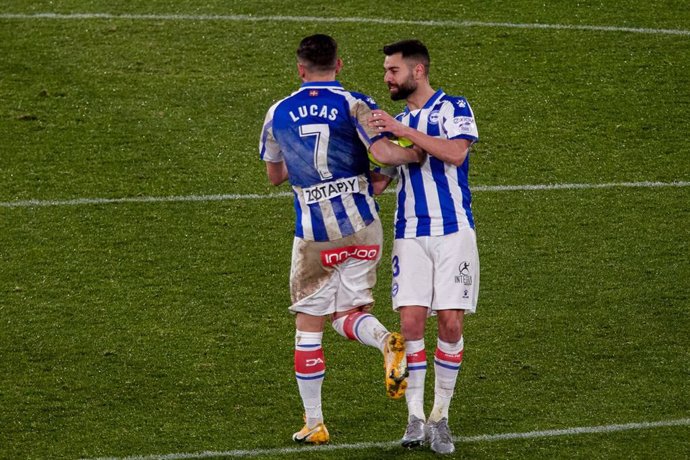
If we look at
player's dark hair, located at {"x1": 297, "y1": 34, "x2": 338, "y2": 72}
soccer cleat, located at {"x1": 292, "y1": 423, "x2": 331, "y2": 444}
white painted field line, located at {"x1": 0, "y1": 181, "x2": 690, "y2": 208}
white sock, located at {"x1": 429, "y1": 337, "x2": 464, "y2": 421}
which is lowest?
soccer cleat, located at {"x1": 292, "y1": 423, "x2": 331, "y2": 444}

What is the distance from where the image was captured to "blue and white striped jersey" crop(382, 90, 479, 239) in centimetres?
650

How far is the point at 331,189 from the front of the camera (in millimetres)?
6477

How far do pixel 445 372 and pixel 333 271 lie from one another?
2.49ft

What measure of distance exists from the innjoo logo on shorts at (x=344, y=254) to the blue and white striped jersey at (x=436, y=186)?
19 cm

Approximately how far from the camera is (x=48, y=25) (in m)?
12.1

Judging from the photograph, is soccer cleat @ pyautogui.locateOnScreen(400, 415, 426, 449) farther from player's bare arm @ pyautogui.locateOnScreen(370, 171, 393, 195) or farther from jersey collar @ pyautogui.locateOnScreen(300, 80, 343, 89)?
jersey collar @ pyautogui.locateOnScreen(300, 80, 343, 89)

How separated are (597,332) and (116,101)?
4807mm

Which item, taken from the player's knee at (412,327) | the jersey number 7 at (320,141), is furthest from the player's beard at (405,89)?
the player's knee at (412,327)

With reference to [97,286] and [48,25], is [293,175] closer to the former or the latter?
[97,286]

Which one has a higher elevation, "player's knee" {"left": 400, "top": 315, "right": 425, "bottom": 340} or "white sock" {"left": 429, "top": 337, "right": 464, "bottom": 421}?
"player's knee" {"left": 400, "top": 315, "right": 425, "bottom": 340}

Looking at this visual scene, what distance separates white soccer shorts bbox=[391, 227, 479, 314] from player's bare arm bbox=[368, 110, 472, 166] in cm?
40

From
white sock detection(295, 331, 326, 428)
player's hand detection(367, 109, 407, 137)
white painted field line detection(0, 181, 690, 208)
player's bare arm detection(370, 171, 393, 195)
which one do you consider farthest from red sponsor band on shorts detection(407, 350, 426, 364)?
white painted field line detection(0, 181, 690, 208)

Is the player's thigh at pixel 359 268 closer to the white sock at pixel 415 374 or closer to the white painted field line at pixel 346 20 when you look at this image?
the white sock at pixel 415 374

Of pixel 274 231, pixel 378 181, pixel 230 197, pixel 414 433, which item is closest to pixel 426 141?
pixel 378 181
